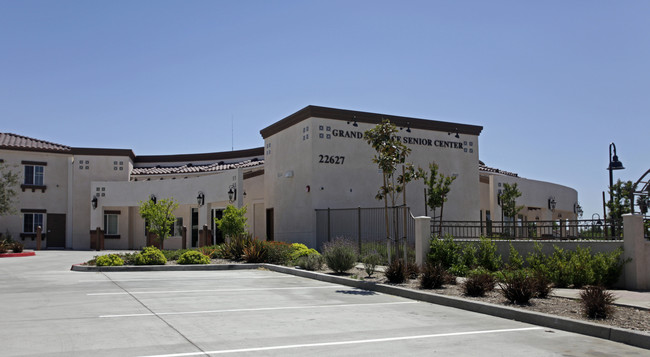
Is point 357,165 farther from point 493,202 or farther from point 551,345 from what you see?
point 551,345

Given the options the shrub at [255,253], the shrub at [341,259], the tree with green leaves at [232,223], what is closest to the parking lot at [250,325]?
the shrub at [341,259]

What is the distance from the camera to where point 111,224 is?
125ft

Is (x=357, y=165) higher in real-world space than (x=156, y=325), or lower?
higher

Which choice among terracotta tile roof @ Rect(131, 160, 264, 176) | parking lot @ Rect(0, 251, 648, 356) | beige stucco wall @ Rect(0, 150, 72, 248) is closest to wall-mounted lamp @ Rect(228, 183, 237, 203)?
terracotta tile roof @ Rect(131, 160, 264, 176)

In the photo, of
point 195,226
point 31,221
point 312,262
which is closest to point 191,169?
point 195,226

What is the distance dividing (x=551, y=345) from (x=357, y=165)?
20212 mm

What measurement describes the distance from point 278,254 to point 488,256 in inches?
324

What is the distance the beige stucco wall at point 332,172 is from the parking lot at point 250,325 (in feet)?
40.0

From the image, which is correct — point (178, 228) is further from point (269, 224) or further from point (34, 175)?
point (34, 175)

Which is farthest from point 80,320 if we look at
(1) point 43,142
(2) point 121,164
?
(1) point 43,142

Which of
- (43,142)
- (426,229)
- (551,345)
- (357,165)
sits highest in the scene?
(43,142)

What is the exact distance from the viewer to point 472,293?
482 inches

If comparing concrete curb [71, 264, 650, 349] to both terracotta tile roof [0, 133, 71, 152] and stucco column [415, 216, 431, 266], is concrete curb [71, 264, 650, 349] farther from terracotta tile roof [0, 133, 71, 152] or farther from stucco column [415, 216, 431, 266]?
terracotta tile roof [0, 133, 71, 152]

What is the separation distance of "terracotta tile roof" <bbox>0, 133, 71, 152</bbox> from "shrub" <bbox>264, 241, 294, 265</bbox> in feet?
74.6
